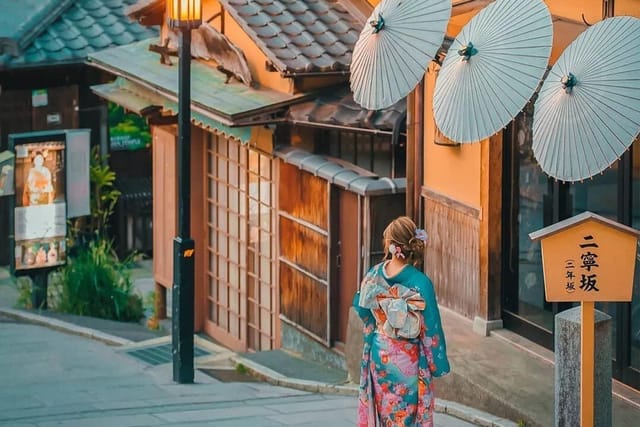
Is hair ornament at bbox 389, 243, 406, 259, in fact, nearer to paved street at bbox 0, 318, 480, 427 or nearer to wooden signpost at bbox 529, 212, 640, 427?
wooden signpost at bbox 529, 212, 640, 427

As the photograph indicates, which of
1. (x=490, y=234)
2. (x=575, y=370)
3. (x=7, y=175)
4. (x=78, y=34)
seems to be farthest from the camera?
(x=78, y=34)

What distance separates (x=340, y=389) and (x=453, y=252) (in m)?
1.65

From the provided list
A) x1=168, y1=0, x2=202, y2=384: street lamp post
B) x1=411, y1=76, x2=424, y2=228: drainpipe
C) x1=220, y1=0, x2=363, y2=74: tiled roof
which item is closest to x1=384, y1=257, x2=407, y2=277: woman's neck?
x1=411, y1=76, x2=424, y2=228: drainpipe

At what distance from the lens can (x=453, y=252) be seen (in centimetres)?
1265

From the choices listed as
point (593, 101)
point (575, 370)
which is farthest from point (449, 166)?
point (575, 370)

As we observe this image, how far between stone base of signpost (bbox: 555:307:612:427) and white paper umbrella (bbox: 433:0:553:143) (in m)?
1.64

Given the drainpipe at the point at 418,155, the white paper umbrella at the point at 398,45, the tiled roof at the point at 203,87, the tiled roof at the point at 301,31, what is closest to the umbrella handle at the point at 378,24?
the white paper umbrella at the point at 398,45

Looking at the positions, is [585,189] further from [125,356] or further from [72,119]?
[72,119]

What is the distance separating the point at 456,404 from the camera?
10.9m

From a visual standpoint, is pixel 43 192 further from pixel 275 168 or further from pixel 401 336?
pixel 401 336

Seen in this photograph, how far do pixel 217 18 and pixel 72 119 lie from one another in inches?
247

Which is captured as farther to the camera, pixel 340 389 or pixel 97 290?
pixel 97 290

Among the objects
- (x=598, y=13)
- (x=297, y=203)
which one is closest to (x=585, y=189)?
(x=598, y=13)

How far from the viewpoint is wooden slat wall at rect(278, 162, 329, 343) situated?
14.6 m
